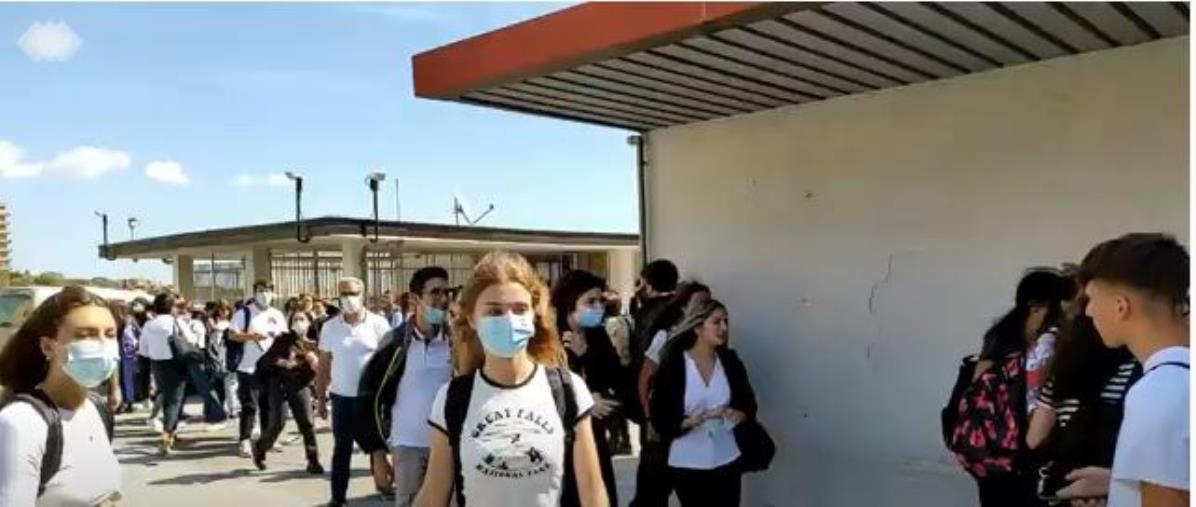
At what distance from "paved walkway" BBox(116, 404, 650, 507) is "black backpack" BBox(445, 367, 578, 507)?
4270mm

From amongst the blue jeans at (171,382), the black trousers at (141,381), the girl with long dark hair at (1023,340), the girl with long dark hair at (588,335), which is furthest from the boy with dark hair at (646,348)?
the black trousers at (141,381)

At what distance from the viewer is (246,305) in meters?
11.8

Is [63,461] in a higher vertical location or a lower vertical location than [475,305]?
lower

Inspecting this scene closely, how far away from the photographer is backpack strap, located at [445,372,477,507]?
11.1 ft

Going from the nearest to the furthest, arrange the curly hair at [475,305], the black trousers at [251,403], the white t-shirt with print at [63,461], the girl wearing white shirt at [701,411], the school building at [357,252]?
the white t-shirt with print at [63,461] → the curly hair at [475,305] → the girl wearing white shirt at [701,411] → the black trousers at [251,403] → the school building at [357,252]

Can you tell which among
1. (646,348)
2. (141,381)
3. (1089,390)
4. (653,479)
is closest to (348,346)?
(646,348)

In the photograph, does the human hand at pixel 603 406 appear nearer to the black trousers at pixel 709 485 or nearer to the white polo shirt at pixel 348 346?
the black trousers at pixel 709 485

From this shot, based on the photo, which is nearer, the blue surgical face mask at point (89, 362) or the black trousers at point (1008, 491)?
the blue surgical face mask at point (89, 362)

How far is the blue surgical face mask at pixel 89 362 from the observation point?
3.33m

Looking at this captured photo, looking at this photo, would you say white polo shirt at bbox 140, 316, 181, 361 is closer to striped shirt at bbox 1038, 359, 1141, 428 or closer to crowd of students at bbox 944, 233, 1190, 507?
crowd of students at bbox 944, 233, 1190, 507

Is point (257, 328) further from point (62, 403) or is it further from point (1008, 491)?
point (1008, 491)

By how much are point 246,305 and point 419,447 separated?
6.75 m

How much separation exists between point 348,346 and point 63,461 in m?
4.70

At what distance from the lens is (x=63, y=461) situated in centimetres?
314
